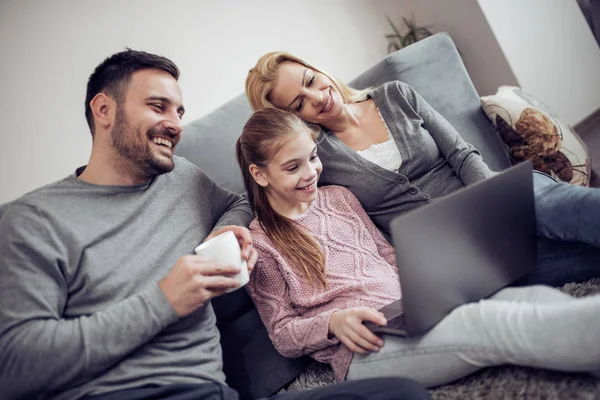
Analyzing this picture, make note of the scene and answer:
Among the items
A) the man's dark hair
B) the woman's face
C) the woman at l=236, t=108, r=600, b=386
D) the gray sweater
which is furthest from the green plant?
the gray sweater

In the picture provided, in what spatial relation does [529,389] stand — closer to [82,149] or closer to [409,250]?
[409,250]

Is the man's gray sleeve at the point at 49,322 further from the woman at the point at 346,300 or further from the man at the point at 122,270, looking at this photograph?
the woman at the point at 346,300

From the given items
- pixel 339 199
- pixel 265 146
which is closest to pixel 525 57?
pixel 339 199

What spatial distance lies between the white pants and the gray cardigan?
46 cm

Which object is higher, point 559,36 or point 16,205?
point 16,205

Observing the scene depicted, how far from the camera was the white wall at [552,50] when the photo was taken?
2332 mm

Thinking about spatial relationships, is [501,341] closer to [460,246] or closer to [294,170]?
[460,246]

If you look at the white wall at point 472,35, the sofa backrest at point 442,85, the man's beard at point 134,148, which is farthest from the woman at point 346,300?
the white wall at point 472,35

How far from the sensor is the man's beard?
45.4 inches

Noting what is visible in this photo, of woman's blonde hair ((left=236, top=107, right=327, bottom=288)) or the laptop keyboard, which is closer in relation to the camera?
the laptop keyboard

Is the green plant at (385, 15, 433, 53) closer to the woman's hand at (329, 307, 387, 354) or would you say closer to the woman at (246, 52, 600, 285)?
the woman at (246, 52, 600, 285)

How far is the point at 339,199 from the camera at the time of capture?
1.35m

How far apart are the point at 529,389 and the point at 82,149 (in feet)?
4.65

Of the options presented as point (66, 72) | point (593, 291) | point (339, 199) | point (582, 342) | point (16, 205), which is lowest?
point (593, 291)
